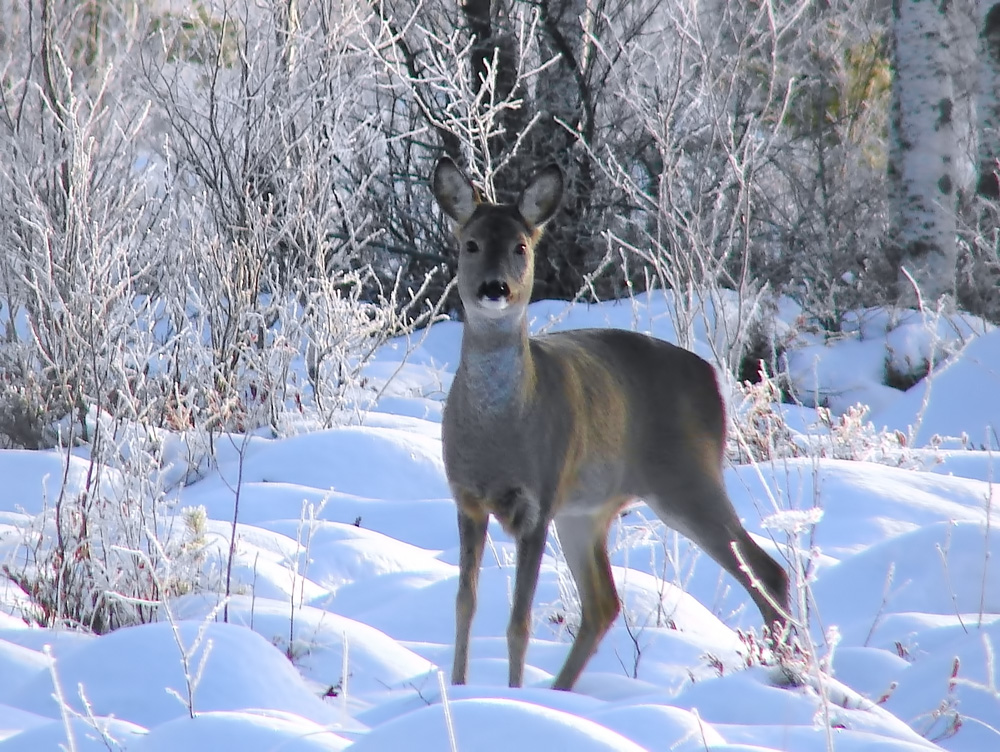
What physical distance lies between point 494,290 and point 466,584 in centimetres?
94

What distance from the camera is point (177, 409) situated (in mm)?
8609

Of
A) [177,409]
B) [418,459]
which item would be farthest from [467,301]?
[177,409]

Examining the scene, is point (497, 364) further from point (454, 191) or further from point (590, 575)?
point (590, 575)

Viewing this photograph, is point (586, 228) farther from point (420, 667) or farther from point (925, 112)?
point (420, 667)

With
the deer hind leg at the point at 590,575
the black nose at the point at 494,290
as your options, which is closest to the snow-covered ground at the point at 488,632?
the deer hind leg at the point at 590,575

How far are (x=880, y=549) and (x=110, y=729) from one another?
3.23m

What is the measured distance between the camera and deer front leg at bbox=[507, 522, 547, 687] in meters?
4.00

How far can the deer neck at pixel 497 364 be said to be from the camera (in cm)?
405

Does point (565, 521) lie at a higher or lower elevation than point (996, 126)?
lower

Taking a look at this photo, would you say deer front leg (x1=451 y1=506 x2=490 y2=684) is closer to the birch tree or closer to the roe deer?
the roe deer

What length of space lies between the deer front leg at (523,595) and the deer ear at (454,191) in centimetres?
112

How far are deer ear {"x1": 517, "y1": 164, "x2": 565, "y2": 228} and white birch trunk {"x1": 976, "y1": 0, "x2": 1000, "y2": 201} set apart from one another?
382 inches

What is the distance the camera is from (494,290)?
403 cm

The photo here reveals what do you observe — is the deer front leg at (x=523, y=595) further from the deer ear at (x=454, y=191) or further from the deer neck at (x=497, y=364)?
the deer ear at (x=454, y=191)
